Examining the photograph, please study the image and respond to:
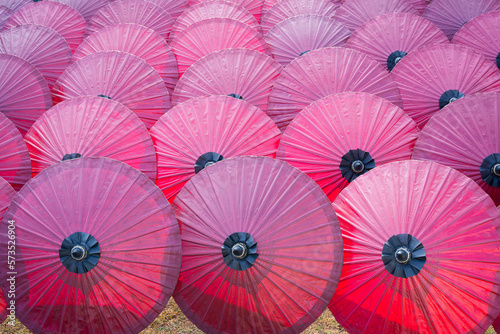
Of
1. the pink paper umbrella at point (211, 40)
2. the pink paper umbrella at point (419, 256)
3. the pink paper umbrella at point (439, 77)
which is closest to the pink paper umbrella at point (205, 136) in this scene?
the pink paper umbrella at point (419, 256)

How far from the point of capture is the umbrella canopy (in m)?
5.10

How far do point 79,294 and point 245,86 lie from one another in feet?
9.11

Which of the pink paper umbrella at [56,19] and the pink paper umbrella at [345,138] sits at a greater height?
the pink paper umbrella at [56,19]

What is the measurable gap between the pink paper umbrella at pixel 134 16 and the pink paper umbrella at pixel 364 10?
2688mm

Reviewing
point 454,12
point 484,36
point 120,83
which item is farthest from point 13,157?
point 454,12

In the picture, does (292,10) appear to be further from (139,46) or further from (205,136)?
(205,136)

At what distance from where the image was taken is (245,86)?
14.4 feet

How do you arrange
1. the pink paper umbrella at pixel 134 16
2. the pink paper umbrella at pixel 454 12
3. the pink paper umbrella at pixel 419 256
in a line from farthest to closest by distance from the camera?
the pink paper umbrella at pixel 134 16, the pink paper umbrella at pixel 454 12, the pink paper umbrella at pixel 419 256

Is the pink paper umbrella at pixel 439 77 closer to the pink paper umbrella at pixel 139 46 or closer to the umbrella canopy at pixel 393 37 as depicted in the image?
the umbrella canopy at pixel 393 37

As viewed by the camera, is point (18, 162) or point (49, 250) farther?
point (18, 162)

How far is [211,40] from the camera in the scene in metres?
5.14

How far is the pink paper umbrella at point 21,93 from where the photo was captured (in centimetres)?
427

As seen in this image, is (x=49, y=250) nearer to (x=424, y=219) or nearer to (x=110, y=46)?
(x=424, y=219)

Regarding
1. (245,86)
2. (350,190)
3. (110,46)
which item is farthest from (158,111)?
(350,190)
